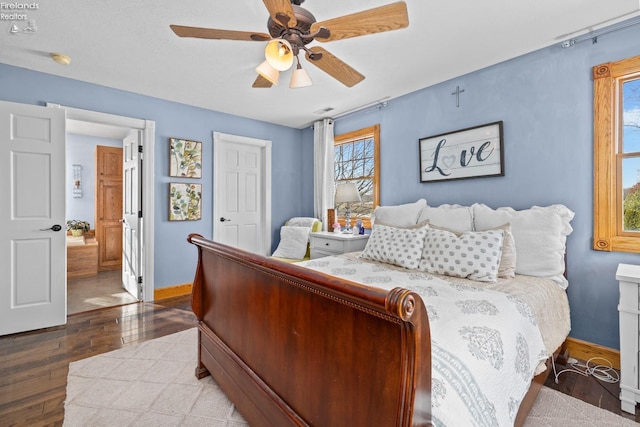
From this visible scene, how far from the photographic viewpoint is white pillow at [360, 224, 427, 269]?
2.29 meters

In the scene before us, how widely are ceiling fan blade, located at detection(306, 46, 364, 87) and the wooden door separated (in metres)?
5.12

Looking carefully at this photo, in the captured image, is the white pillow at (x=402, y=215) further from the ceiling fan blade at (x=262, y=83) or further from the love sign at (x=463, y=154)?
the ceiling fan blade at (x=262, y=83)

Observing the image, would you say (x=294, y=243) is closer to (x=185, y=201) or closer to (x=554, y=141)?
(x=185, y=201)

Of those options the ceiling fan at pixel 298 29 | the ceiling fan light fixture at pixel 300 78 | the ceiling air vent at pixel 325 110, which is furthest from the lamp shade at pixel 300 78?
the ceiling air vent at pixel 325 110

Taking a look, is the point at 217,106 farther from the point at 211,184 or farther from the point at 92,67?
the point at 92,67

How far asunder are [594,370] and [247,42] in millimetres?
3644

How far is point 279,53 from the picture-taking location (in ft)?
5.63

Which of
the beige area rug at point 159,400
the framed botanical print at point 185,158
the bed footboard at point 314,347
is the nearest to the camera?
the bed footboard at point 314,347

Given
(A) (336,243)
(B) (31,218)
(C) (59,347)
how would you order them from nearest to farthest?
(C) (59,347)
(B) (31,218)
(A) (336,243)

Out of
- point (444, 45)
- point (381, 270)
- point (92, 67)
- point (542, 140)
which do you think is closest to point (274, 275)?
point (381, 270)

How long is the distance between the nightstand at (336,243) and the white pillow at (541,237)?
1481mm

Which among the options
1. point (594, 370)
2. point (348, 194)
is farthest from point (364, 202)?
point (594, 370)

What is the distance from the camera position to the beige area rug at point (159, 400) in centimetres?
165

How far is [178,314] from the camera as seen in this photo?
128 inches
